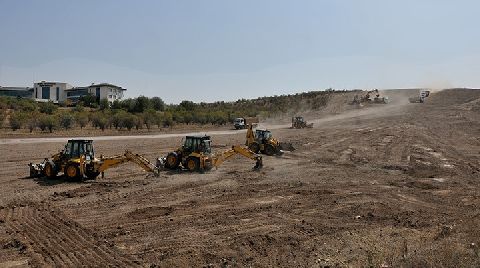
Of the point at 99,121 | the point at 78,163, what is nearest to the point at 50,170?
the point at 78,163

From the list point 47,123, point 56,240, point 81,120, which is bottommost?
point 56,240

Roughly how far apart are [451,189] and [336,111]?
61906 millimetres

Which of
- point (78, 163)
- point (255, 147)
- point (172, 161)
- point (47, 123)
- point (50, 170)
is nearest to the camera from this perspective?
point (78, 163)

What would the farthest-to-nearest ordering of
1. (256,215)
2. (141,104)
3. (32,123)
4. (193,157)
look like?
(141,104)
(32,123)
(193,157)
(256,215)

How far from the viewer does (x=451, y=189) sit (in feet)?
73.0

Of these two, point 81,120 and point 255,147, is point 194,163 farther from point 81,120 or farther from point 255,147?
point 81,120

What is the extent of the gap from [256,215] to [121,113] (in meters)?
49.8

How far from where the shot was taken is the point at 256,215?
54.3 ft

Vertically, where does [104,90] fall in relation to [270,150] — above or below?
above

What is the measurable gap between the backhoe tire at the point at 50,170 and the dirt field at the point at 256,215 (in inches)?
34.7

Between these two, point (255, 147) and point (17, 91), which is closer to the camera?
point (255, 147)

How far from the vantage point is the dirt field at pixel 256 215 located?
12.2 m

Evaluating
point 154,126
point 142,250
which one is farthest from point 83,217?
point 154,126

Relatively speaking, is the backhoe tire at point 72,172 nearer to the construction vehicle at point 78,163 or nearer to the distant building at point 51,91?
the construction vehicle at point 78,163
